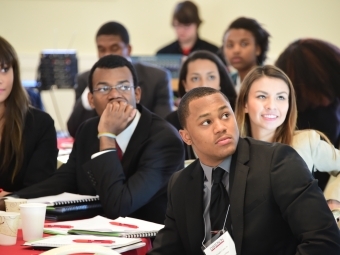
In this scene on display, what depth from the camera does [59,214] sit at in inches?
101

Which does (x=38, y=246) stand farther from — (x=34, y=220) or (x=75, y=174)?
(x=75, y=174)

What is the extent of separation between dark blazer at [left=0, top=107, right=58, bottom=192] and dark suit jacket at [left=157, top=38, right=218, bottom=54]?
3509mm

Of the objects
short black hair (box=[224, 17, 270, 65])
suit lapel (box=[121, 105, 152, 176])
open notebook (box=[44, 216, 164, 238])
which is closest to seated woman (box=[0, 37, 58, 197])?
suit lapel (box=[121, 105, 152, 176])

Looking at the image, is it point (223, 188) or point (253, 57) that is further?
point (253, 57)

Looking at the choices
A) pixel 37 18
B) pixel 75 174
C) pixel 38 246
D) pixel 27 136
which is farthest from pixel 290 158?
pixel 37 18

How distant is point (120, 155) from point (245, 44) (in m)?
1.77

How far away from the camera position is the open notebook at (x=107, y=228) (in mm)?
2180

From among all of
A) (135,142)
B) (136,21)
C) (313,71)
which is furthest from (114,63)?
(136,21)

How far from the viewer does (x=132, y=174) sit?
2.92m

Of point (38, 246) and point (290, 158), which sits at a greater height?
point (290, 158)

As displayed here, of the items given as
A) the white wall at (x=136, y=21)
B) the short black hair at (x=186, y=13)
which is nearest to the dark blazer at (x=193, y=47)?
the short black hair at (x=186, y=13)

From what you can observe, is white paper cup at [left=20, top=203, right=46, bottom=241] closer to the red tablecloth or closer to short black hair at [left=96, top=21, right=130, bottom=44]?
the red tablecloth

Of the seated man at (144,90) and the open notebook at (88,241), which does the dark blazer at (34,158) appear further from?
the seated man at (144,90)

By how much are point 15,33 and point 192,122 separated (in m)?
5.19
